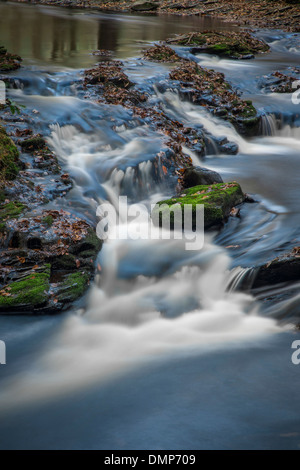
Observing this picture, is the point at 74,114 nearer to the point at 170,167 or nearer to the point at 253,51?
the point at 170,167

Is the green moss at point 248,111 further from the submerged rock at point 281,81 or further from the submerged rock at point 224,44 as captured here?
the submerged rock at point 224,44

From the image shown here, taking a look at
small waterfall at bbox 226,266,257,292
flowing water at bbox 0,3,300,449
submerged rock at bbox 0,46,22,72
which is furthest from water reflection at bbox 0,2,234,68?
small waterfall at bbox 226,266,257,292

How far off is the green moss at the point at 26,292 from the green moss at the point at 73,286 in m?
0.22

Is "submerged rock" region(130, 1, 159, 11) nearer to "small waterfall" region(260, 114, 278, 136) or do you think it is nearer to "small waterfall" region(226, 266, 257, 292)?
"small waterfall" region(260, 114, 278, 136)

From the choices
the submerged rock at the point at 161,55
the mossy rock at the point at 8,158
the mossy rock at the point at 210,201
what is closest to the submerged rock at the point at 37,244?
the mossy rock at the point at 8,158

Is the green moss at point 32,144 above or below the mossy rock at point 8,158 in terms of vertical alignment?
above

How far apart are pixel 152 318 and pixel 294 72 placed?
1410 cm

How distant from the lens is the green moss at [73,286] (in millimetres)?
5930

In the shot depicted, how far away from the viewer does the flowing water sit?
167 inches

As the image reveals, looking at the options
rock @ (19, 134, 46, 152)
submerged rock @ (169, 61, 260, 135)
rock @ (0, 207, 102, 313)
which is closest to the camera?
rock @ (0, 207, 102, 313)

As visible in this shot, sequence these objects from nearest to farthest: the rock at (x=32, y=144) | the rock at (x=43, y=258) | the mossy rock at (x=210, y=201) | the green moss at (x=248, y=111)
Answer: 1. the rock at (x=43, y=258)
2. the mossy rock at (x=210, y=201)
3. the rock at (x=32, y=144)
4. the green moss at (x=248, y=111)

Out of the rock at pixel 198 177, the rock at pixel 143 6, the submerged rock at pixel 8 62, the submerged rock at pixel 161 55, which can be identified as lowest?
the rock at pixel 198 177

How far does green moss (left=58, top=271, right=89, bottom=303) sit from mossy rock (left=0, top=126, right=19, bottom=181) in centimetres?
240

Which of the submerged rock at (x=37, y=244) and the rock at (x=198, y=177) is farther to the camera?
the rock at (x=198, y=177)
